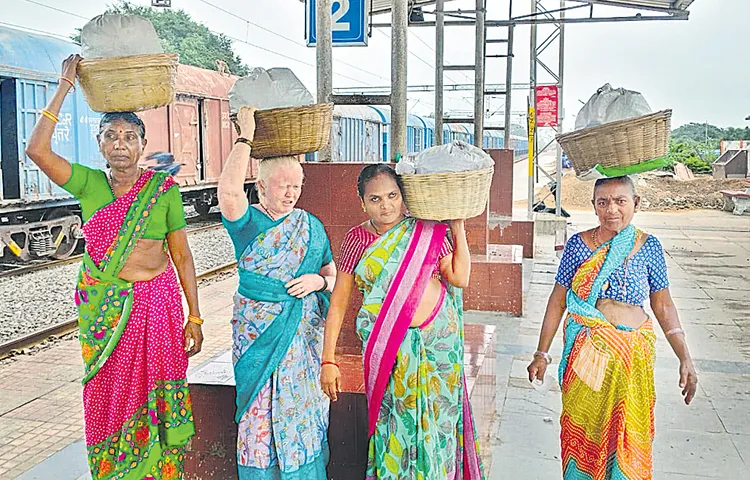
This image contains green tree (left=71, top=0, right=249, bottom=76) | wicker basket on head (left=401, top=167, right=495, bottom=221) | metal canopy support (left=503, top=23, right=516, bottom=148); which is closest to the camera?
wicker basket on head (left=401, top=167, right=495, bottom=221)

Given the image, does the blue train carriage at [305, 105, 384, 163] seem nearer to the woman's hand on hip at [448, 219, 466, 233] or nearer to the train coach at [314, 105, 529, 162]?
the train coach at [314, 105, 529, 162]

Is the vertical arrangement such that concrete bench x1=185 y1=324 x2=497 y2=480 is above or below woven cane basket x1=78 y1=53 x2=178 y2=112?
below

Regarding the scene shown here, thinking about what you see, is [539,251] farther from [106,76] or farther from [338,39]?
[106,76]

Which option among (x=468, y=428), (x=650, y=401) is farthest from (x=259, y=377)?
(x=650, y=401)

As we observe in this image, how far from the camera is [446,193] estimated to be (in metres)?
2.68

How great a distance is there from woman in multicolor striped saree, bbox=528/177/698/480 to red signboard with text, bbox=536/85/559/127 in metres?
11.8

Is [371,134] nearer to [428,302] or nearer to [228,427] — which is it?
[228,427]

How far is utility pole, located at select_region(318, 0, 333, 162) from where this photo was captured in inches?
196

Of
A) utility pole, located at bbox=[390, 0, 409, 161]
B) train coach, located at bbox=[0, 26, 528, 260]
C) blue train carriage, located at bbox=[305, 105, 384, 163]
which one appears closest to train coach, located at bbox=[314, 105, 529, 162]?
blue train carriage, located at bbox=[305, 105, 384, 163]

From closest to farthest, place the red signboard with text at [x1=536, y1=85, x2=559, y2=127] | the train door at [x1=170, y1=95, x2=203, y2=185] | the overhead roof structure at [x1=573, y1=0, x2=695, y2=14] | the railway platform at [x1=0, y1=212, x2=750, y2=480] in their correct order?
1. the railway platform at [x1=0, y1=212, x2=750, y2=480]
2. the overhead roof structure at [x1=573, y1=0, x2=695, y2=14]
3. the red signboard with text at [x1=536, y1=85, x2=559, y2=127]
4. the train door at [x1=170, y1=95, x2=203, y2=185]

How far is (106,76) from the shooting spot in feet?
9.27

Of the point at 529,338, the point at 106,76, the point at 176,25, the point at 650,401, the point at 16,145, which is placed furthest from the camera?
the point at 176,25

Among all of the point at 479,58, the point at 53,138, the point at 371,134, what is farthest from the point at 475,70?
the point at 371,134

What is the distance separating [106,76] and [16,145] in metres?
8.80
